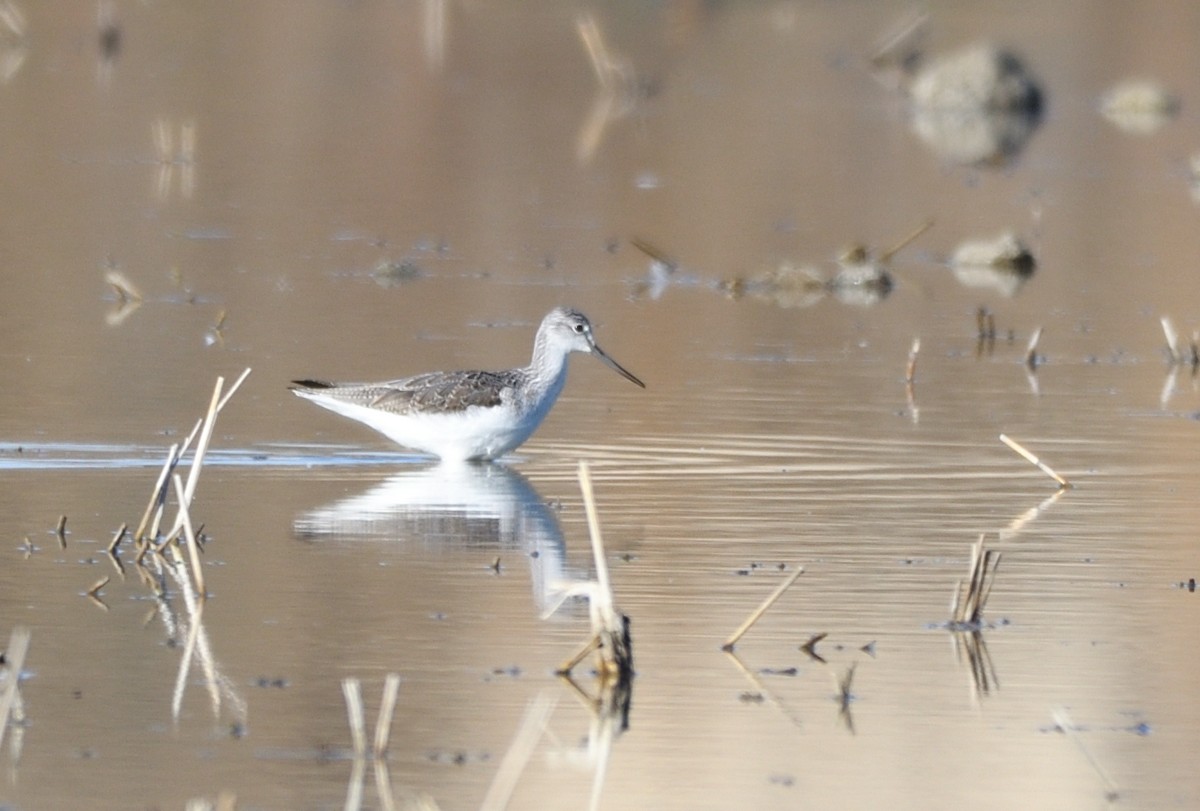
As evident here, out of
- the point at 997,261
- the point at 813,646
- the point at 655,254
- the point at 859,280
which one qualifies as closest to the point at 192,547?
the point at 813,646

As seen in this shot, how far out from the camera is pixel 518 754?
7.47 metres

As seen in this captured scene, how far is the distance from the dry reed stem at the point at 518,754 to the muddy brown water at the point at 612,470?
42mm

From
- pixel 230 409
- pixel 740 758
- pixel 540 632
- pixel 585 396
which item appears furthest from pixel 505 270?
pixel 740 758

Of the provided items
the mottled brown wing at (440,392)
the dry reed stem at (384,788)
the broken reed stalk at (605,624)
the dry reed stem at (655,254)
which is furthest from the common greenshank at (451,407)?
the dry reed stem at (655,254)

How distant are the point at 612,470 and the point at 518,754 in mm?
5320

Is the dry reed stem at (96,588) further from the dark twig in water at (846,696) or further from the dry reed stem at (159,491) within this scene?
the dark twig in water at (846,696)

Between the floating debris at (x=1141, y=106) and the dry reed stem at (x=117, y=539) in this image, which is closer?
the dry reed stem at (x=117, y=539)

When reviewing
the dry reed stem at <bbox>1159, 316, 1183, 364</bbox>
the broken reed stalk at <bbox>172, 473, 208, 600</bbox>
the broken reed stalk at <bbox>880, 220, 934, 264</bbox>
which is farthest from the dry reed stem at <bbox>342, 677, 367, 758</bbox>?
the broken reed stalk at <bbox>880, 220, 934, 264</bbox>

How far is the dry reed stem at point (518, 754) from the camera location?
23.1 feet

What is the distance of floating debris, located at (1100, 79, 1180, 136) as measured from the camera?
3898 cm

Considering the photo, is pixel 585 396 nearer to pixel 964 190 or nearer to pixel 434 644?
pixel 434 644

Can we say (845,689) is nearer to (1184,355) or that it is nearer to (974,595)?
(974,595)

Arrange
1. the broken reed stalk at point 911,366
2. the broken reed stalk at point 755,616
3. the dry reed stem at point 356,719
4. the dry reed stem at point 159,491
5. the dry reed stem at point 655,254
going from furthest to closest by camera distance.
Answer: the dry reed stem at point 655,254 < the broken reed stalk at point 911,366 < the dry reed stem at point 159,491 < the broken reed stalk at point 755,616 < the dry reed stem at point 356,719

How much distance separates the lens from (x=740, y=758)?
7.55m
